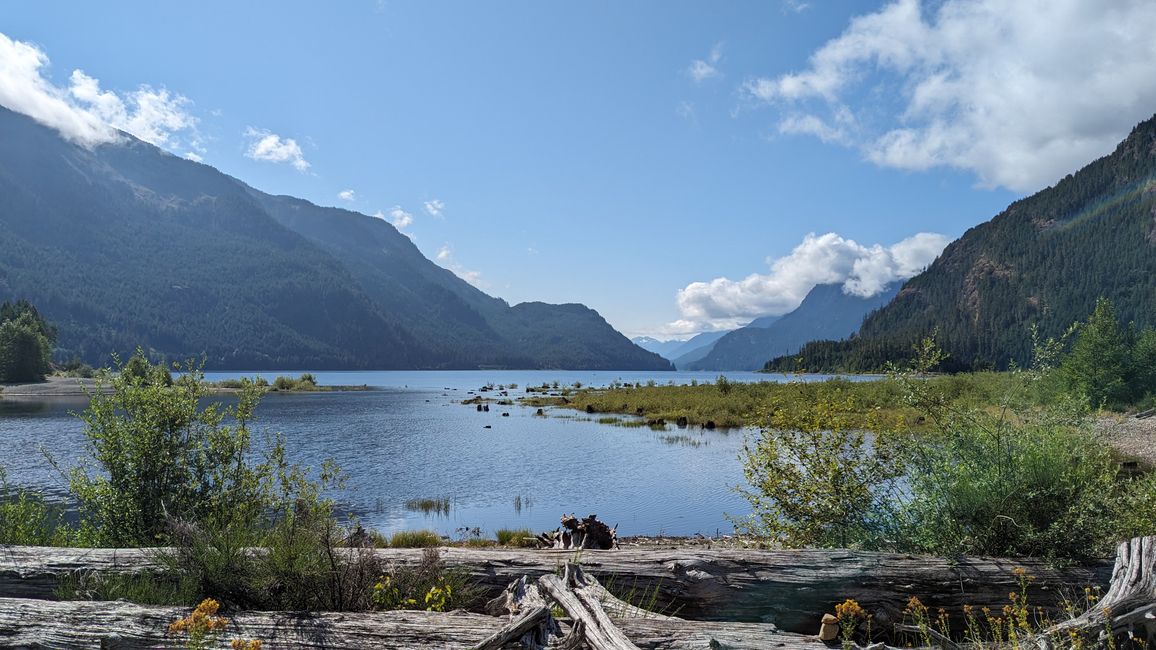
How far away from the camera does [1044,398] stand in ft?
35.1

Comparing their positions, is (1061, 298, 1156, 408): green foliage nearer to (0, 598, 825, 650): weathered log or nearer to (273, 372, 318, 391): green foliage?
(0, 598, 825, 650): weathered log

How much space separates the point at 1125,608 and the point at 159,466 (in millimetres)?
12124

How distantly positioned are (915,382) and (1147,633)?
4.59 metres

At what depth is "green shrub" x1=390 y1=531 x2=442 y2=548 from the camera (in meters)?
14.6

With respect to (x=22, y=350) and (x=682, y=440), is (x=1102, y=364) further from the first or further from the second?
(x=22, y=350)

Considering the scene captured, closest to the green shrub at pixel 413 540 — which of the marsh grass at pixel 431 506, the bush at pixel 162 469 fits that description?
the marsh grass at pixel 431 506

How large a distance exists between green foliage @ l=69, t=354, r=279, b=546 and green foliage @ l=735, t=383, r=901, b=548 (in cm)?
791

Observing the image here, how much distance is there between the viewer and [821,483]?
9.67 metres

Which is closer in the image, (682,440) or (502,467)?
(502,467)

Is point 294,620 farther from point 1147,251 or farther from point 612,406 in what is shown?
point 1147,251

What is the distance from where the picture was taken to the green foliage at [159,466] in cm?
A: 863

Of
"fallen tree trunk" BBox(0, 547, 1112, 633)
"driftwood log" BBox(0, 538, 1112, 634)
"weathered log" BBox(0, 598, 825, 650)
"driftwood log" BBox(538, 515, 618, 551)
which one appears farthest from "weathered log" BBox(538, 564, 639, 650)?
"driftwood log" BBox(538, 515, 618, 551)

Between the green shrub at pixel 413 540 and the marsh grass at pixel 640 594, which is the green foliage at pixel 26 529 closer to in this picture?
the green shrub at pixel 413 540

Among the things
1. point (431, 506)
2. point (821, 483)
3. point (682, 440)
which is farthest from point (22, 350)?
point (821, 483)
